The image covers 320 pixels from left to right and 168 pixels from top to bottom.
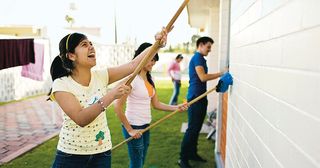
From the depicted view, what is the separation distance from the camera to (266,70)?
1.57 m

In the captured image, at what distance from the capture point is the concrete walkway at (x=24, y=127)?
5.86 meters

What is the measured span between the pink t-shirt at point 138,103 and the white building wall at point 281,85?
44.2 inches

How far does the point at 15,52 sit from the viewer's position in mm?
6914

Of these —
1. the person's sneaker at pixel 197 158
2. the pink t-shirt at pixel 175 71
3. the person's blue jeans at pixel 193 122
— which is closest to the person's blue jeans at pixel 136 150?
the person's blue jeans at pixel 193 122

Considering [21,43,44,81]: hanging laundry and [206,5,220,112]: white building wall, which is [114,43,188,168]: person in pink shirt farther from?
[21,43,44,81]: hanging laundry

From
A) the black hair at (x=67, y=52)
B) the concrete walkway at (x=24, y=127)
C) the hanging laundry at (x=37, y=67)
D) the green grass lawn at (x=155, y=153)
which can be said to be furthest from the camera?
the hanging laundry at (x=37, y=67)

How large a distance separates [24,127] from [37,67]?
5.00 ft

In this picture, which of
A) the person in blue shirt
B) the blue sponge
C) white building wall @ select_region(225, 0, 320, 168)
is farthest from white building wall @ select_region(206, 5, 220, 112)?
white building wall @ select_region(225, 0, 320, 168)

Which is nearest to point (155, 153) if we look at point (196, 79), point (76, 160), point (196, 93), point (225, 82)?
point (196, 93)

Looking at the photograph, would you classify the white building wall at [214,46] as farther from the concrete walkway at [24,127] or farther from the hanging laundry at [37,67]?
the hanging laundry at [37,67]

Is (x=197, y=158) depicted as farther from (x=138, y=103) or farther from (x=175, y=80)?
(x=175, y=80)

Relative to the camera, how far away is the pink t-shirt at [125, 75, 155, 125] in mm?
3035

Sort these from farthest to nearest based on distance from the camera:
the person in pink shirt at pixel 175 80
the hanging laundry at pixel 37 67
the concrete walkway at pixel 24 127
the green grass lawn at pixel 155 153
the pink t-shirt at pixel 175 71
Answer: the pink t-shirt at pixel 175 71
the person in pink shirt at pixel 175 80
the hanging laundry at pixel 37 67
the concrete walkway at pixel 24 127
the green grass lawn at pixel 155 153

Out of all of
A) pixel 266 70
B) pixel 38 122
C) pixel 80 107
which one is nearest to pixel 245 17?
pixel 266 70
